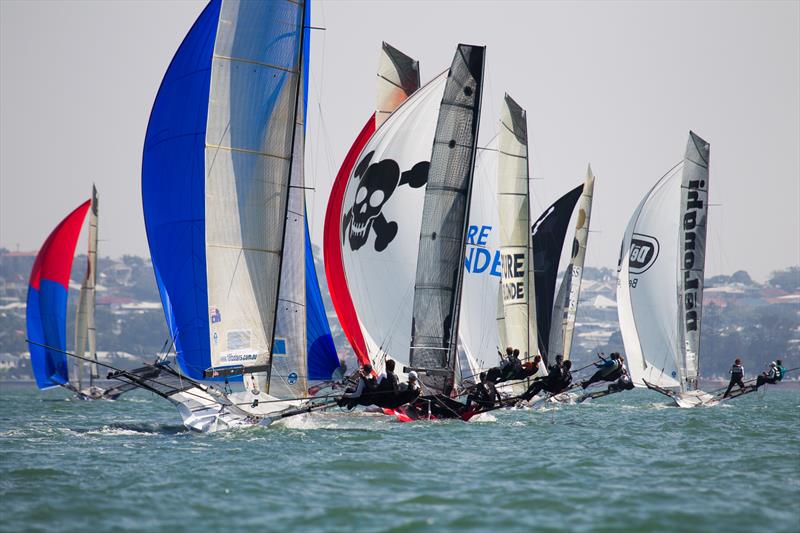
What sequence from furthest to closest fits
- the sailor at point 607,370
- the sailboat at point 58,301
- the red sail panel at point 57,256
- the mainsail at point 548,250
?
1. the red sail panel at point 57,256
2. the sailboat at point 58,301
3. the mainsail at point 548,250
4. the sailor at point 607,370

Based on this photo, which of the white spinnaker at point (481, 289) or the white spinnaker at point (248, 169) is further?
the white spinnaker at point (481, 289)

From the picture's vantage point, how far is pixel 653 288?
30672mm

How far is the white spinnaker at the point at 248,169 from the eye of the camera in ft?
57.5

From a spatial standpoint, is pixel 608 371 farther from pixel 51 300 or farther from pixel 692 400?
pixel 51 300

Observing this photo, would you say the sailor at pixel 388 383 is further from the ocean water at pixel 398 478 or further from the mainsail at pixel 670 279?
the mainsail at pixel 670 279

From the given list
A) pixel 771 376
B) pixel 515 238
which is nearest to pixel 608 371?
pixel 515 238

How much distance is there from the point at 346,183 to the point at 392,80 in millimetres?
4130

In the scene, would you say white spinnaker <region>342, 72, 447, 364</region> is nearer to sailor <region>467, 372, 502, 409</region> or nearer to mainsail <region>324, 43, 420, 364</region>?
mainsail <region>324, 43, 420, 364</region>

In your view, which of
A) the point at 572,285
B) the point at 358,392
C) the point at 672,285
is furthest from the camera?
the point at 572,285

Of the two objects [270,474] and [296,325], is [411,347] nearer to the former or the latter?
[296,325]

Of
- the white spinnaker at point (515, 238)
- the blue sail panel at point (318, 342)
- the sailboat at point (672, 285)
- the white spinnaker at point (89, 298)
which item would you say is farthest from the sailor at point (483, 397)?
the white spinnaker at point (89, 298)

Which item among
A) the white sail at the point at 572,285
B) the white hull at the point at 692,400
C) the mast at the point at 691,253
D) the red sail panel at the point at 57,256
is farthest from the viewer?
the red sail panel at the point at 57,256

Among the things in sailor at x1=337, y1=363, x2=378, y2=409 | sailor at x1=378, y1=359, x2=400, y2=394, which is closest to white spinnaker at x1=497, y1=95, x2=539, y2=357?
sailor at x1=378, y1=359, x2=400, y2=394

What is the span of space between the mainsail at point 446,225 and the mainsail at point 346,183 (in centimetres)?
177
